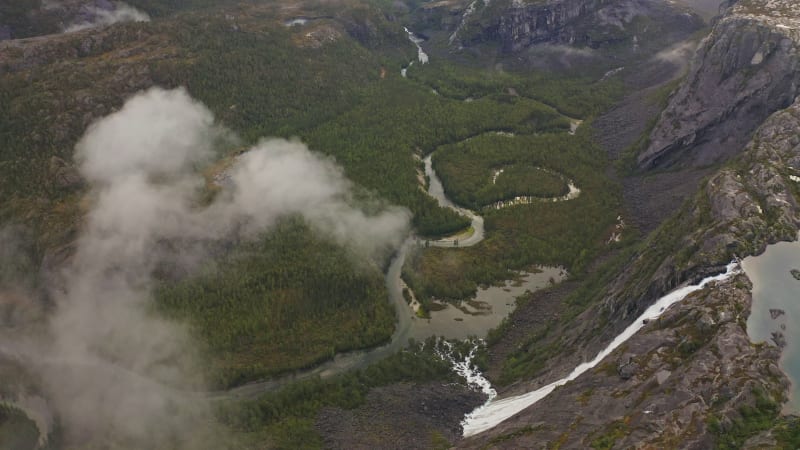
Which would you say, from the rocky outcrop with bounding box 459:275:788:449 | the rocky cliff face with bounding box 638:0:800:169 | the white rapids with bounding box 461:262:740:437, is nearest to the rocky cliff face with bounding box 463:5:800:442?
the rocky outcrop with bounding box 459:275:788:449

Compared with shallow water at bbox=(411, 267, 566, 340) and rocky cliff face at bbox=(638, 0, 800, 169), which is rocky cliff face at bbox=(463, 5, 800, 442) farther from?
rocky cliff face at bbox=(638, 0, 800, 169)

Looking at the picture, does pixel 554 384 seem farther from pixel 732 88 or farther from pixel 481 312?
pixel 732 88

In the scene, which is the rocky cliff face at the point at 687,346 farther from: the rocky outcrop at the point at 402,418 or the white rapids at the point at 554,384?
the rocky outcrop at the point at 402,418

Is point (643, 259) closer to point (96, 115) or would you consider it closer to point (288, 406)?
point (288, 406)

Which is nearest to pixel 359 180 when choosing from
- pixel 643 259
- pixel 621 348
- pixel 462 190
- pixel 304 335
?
pixel 462 190

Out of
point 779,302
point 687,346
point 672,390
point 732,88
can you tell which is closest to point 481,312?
point 687,346

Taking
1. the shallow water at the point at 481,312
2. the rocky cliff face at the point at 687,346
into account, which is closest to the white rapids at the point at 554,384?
the rocky cliff face at the point at 687,346

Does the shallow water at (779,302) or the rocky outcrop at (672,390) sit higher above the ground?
the shallow water at (779,302)
